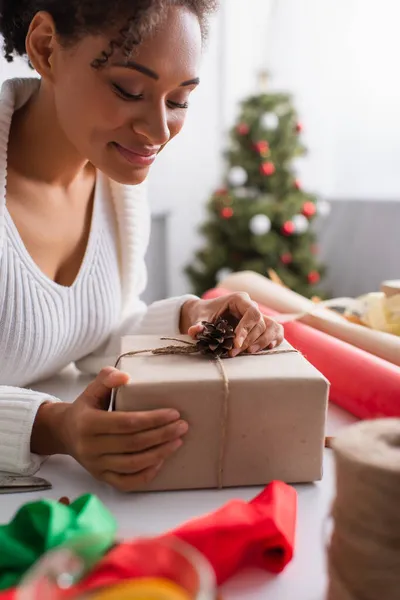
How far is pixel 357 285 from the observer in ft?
10.6

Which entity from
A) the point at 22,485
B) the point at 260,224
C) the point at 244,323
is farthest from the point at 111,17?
the point at 260,224

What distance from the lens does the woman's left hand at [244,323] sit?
759mm

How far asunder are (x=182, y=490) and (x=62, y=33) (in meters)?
0.54

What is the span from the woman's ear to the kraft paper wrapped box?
0.41 m

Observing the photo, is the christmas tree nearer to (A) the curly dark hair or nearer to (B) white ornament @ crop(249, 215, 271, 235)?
(B) white ornament @ crop(249, 215, 271, 235)

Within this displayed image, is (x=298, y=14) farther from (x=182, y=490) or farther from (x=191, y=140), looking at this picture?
(x=182, y=490)

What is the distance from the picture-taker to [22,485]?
673mm

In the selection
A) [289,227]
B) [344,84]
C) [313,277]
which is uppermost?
[344,84]

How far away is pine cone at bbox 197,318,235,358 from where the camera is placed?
732 millimetres

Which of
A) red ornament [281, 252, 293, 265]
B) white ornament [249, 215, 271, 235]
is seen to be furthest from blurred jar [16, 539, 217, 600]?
red ornament [281, 252, 293, 265]

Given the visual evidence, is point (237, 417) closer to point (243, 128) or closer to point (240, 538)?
point (240, 538)

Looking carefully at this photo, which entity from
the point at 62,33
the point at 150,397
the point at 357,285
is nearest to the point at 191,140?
the point at 357,285

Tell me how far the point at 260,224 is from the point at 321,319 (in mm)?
1842

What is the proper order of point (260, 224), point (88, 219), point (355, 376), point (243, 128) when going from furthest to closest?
point (243, 128) < point (260, 224) < point (88, 219) < point (355, 376)
